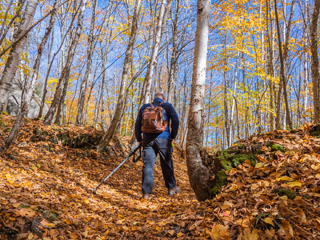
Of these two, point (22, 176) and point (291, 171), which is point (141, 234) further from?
point (22, 176)

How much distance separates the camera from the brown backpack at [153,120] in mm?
3463

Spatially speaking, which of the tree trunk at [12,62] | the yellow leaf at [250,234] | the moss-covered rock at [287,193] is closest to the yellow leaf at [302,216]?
the moss-covered rock at [287,193]

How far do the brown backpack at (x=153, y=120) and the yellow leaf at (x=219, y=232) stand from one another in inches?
84.1

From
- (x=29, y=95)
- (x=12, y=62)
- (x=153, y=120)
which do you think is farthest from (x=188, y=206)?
(x=29, y=95)

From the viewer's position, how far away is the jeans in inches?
136

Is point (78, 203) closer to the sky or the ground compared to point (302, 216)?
closer to the ground

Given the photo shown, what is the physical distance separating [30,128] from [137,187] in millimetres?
3342

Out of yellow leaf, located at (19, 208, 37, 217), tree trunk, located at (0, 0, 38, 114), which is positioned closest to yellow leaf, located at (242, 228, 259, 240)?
yellow leaf, located at (19, 208, 37, 217)

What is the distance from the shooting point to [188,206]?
253 centimetres

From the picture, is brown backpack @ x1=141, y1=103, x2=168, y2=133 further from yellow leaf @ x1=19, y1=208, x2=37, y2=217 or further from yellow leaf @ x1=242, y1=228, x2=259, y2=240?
yellow leaf @ x1=242, y1=228, x2=259, y2=240

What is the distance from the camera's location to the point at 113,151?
581 centimetres

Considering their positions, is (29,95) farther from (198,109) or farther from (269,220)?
(269,220)

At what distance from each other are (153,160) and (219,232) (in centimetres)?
220

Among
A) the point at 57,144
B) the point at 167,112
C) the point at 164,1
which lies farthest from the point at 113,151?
the point at 164,1
